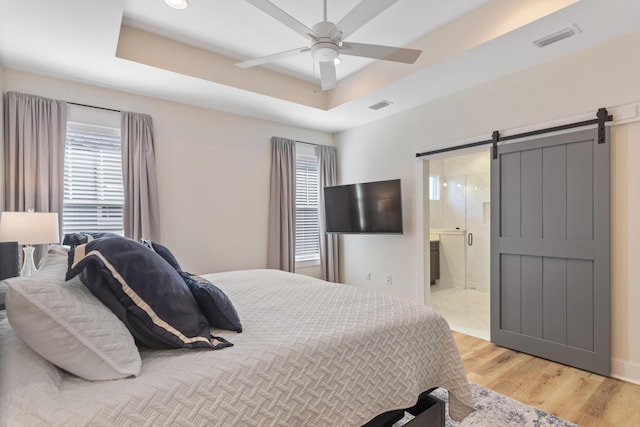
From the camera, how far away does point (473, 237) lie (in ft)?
19.2

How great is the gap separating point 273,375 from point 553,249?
9.39ft

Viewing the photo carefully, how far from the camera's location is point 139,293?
3.81 ft

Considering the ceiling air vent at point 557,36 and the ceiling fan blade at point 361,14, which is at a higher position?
the ceiling air vent at point 557,36

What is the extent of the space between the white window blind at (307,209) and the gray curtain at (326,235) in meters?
0.10

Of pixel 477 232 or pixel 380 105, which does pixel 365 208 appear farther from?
pixel 477 232

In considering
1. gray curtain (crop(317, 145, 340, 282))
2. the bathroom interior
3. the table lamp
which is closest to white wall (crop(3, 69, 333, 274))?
gray curtain (crop(317, 145, 340, 282))

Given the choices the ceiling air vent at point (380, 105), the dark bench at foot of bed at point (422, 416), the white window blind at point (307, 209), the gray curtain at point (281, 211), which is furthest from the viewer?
the white window blind at point (307, 209)

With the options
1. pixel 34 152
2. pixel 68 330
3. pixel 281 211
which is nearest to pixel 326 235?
pixel 281 211

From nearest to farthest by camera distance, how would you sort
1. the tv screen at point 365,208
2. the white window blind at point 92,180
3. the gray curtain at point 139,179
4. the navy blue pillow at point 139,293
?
the navy blue pillow at point 139,293, the white window blind at point 92,180, the gray curtain at point 139,179, the tv screen at point 365,208

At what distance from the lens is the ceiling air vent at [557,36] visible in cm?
239

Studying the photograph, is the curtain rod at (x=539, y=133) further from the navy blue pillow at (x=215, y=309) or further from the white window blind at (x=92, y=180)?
the white window blind at (x=92, y=180)

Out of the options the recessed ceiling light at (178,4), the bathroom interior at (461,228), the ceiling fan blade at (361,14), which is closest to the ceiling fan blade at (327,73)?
the ceiling fan blade at (361,14)

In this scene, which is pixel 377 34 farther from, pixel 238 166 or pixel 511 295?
pixel 511 295

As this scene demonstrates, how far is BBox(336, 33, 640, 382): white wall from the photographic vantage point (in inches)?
98.4
